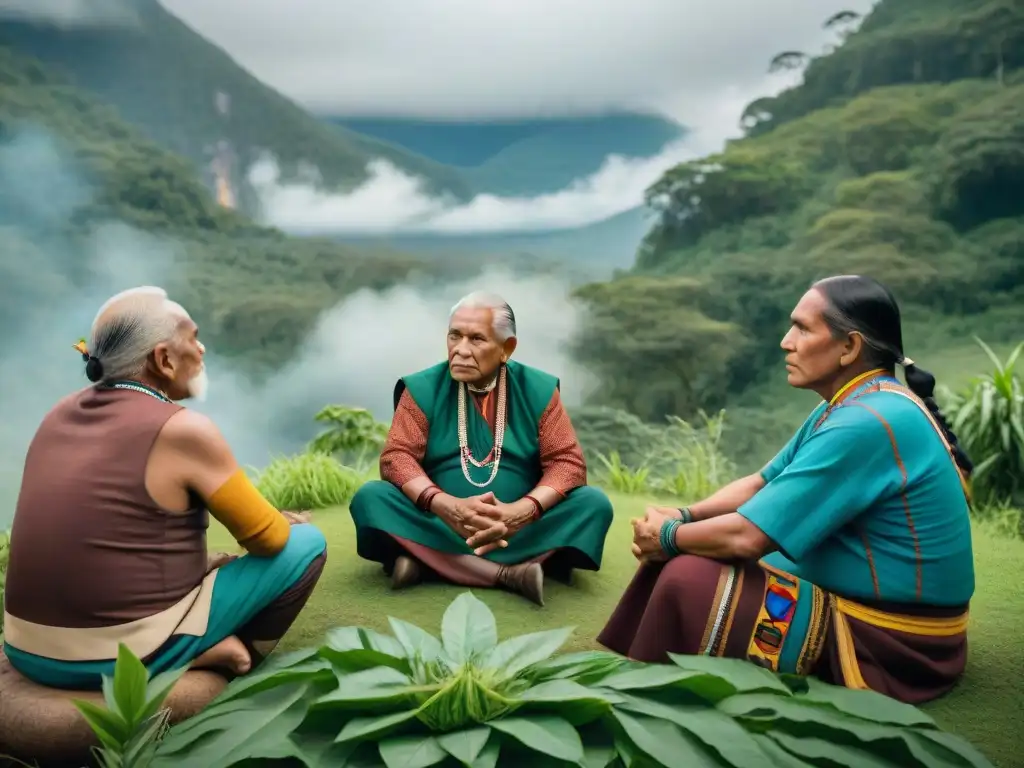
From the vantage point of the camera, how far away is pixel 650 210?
412 inches

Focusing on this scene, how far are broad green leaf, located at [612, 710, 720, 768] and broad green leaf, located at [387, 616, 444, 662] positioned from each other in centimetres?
56

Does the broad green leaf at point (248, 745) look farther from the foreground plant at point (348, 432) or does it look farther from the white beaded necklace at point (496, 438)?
the foreground plant at point (348, 432)

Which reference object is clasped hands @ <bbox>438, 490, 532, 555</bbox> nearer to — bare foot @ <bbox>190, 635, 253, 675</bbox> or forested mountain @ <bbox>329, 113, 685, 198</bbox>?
bare foot @ <bbox>190, 635, 253, 675</bbox>

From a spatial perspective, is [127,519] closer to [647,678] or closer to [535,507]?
[647,678]

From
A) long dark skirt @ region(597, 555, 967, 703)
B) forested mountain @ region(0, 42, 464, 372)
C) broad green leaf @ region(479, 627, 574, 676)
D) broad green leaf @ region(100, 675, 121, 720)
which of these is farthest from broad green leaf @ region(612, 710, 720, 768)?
forested mountain @ region(0, 42, 464, 372)

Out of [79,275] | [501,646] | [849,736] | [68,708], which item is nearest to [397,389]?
[501,646]

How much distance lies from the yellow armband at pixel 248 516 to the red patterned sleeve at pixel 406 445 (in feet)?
3.50

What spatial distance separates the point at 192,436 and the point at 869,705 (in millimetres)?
1982

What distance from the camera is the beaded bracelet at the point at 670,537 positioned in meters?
2.93

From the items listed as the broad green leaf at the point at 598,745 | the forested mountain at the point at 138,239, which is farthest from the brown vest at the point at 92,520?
the forested mountain at the point at 138,239

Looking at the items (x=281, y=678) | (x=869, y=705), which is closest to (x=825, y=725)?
(x=869, y=705)

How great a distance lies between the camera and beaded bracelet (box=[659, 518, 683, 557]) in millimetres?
2934

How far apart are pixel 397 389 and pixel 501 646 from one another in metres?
1.66

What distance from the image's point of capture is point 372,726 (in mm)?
2305
